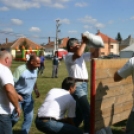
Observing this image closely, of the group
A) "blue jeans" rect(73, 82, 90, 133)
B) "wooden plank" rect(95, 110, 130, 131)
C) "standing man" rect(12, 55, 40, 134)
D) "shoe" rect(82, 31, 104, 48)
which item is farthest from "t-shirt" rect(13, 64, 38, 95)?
"wooden plank" rect(95, 110, 130, 131)

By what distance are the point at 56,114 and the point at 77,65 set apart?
105 centimetres

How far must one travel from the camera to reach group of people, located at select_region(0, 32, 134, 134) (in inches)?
159

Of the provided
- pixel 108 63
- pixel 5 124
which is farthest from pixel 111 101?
pixel 5 124

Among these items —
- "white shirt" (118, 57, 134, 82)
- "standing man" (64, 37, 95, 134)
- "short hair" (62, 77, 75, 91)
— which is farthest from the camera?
"standing man" (64, 37, 95, 134)

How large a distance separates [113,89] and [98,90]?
0.52m

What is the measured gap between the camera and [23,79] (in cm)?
562

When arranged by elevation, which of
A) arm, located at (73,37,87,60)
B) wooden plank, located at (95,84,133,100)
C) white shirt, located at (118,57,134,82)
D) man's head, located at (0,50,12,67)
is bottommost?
wooden plank, located at (95,84,133,100)

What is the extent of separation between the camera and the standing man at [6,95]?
391 centimetres

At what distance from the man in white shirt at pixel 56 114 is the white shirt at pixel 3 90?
596mm

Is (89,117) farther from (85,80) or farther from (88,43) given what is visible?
(88,43)

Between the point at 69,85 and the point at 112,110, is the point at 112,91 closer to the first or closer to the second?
the point at 112,110

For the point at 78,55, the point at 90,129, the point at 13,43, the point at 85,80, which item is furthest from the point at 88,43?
the point at 13,43

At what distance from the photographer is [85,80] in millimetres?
5344

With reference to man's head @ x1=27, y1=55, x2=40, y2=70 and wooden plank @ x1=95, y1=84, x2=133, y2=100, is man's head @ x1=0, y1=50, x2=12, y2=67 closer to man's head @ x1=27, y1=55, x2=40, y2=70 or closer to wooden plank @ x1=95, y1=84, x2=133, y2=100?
man's head @ x1=27, y1=55, x2=40, y2=70
